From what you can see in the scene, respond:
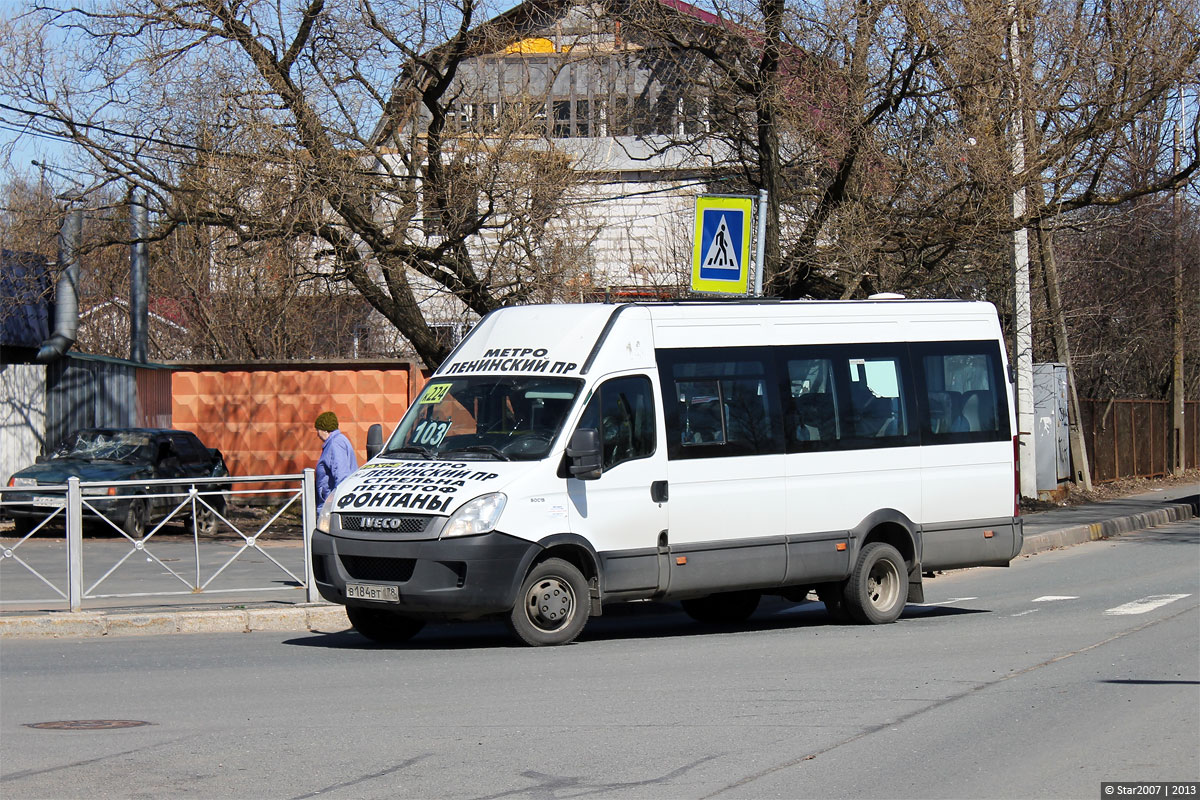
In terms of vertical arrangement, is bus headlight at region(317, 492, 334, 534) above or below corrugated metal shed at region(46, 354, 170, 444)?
below

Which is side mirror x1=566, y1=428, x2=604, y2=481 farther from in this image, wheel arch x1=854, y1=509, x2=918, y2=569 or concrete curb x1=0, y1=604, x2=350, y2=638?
concrete curb x1=0, y1=604, x2=350, y2=638

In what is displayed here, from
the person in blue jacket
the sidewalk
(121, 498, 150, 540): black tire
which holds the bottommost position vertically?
the sidewalk

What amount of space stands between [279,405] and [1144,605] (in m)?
17.2

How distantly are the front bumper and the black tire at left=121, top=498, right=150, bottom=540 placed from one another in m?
4.96

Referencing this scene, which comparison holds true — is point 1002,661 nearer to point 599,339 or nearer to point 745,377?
point 745,377

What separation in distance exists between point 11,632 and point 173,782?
623cm

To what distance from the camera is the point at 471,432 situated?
1080 cm

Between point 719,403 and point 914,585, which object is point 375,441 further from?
point 914,585

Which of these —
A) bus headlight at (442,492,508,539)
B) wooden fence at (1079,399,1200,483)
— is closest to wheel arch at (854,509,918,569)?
bus headlight at (442,492,508,539)

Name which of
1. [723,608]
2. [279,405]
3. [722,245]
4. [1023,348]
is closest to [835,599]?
[723,608]

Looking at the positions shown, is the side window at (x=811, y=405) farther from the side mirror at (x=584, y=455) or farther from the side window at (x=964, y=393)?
the side mirror at (x=584, y=455)

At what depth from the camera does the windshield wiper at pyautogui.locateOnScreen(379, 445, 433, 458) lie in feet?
35.3

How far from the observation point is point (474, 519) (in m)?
9.88

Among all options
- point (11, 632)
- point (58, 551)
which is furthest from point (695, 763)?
point (58, 551)
